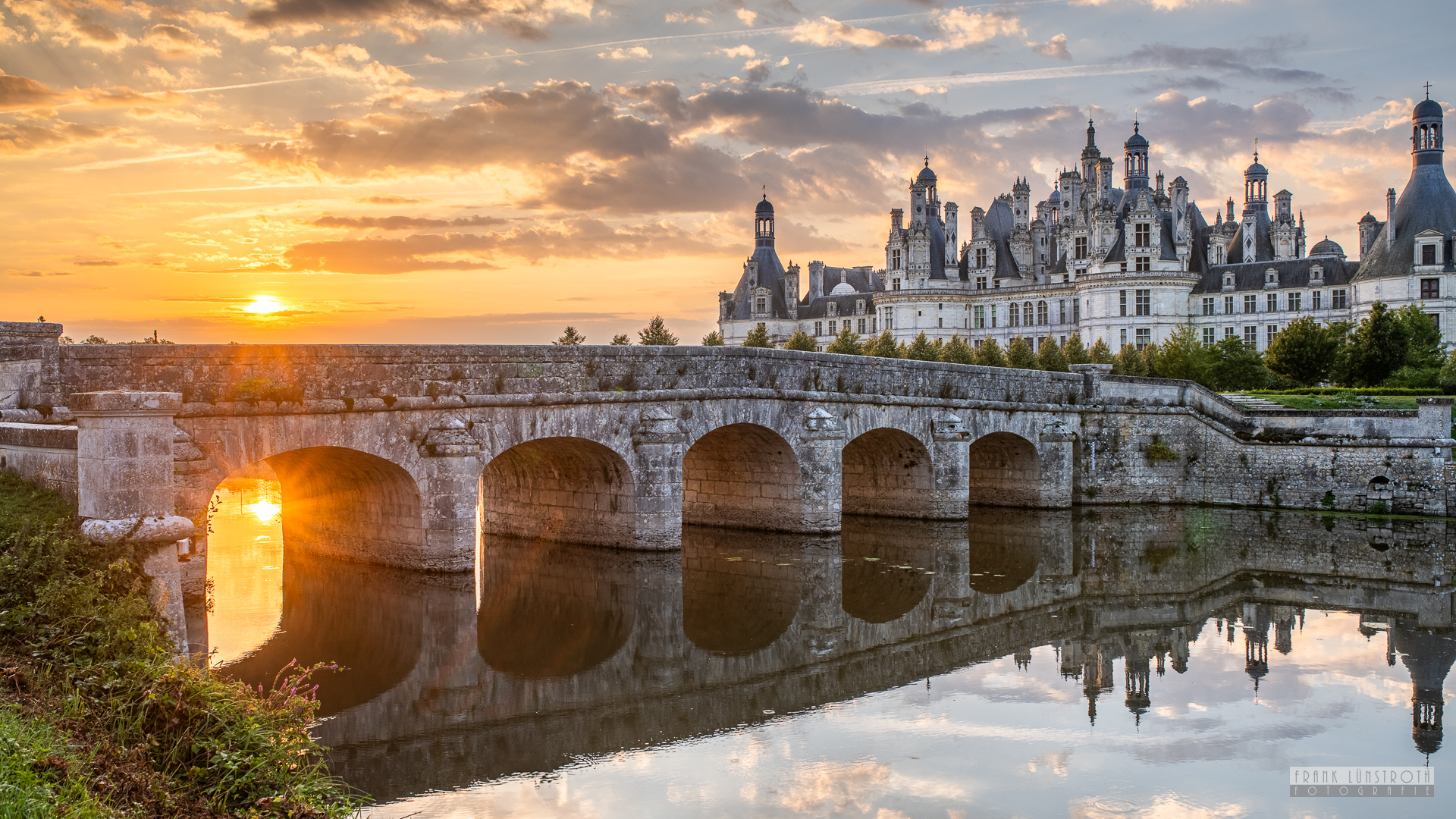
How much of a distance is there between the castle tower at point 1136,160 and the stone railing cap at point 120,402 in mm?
72634

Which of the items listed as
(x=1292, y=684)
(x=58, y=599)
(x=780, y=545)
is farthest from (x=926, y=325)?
(x=58, y=599)

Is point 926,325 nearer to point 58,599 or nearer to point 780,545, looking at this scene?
point 780,545

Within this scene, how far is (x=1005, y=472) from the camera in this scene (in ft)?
97.9

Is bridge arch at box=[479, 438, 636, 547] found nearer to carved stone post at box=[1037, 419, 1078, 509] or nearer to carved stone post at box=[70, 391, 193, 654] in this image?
carved stone post at box=[70, 391, 193, 654]

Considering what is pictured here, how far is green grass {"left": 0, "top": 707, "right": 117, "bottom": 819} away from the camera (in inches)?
225

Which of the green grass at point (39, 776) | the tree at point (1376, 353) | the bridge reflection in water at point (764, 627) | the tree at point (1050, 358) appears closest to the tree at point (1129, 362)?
the tree at point (1050, 358)

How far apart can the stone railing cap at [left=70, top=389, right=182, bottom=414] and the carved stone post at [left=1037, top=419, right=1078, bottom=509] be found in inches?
896

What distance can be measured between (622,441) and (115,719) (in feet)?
41.0

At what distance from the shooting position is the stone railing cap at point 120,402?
33.9 ft

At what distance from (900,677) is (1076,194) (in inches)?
2883

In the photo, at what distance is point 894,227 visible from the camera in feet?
273

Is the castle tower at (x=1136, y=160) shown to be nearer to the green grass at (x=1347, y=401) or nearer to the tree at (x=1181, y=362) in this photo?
the tree at (x=1181, y=362)

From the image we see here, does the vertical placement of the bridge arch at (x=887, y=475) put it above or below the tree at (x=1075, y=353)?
below

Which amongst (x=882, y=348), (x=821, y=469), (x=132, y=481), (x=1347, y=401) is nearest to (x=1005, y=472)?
(x=821, y=469)
